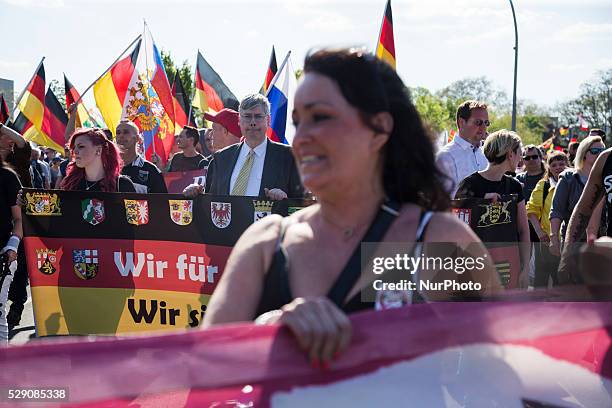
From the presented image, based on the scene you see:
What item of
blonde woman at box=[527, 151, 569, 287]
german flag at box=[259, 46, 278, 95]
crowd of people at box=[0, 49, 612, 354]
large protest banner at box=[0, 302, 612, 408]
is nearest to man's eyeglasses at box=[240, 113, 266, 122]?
blonde woman at box=[527, 151, 569, 287]

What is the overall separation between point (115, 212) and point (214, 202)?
83 cm

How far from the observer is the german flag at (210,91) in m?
14.6

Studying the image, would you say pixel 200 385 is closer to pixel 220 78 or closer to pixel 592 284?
pixel 592 284

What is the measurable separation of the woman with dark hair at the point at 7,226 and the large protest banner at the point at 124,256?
0.17 metres

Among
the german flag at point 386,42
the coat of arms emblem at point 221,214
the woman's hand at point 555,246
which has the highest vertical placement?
the german flag at point 386,42

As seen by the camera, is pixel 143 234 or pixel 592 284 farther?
pixel 143 234

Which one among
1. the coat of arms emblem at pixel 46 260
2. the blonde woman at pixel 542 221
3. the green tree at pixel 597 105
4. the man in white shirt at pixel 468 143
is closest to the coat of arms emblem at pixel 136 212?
the coat of arms emblem at pixel 46 260

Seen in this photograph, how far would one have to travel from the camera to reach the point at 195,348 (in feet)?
5.67

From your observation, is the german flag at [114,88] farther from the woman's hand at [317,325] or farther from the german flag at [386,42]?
the woman's hand at [317,325]

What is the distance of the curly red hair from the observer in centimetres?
619

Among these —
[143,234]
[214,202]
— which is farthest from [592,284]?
[143,234]

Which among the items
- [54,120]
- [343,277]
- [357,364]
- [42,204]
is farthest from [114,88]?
[357,364]

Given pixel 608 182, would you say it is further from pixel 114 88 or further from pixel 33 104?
pixel 33 104

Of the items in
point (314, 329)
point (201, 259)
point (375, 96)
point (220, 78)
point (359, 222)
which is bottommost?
point (201, 259)
